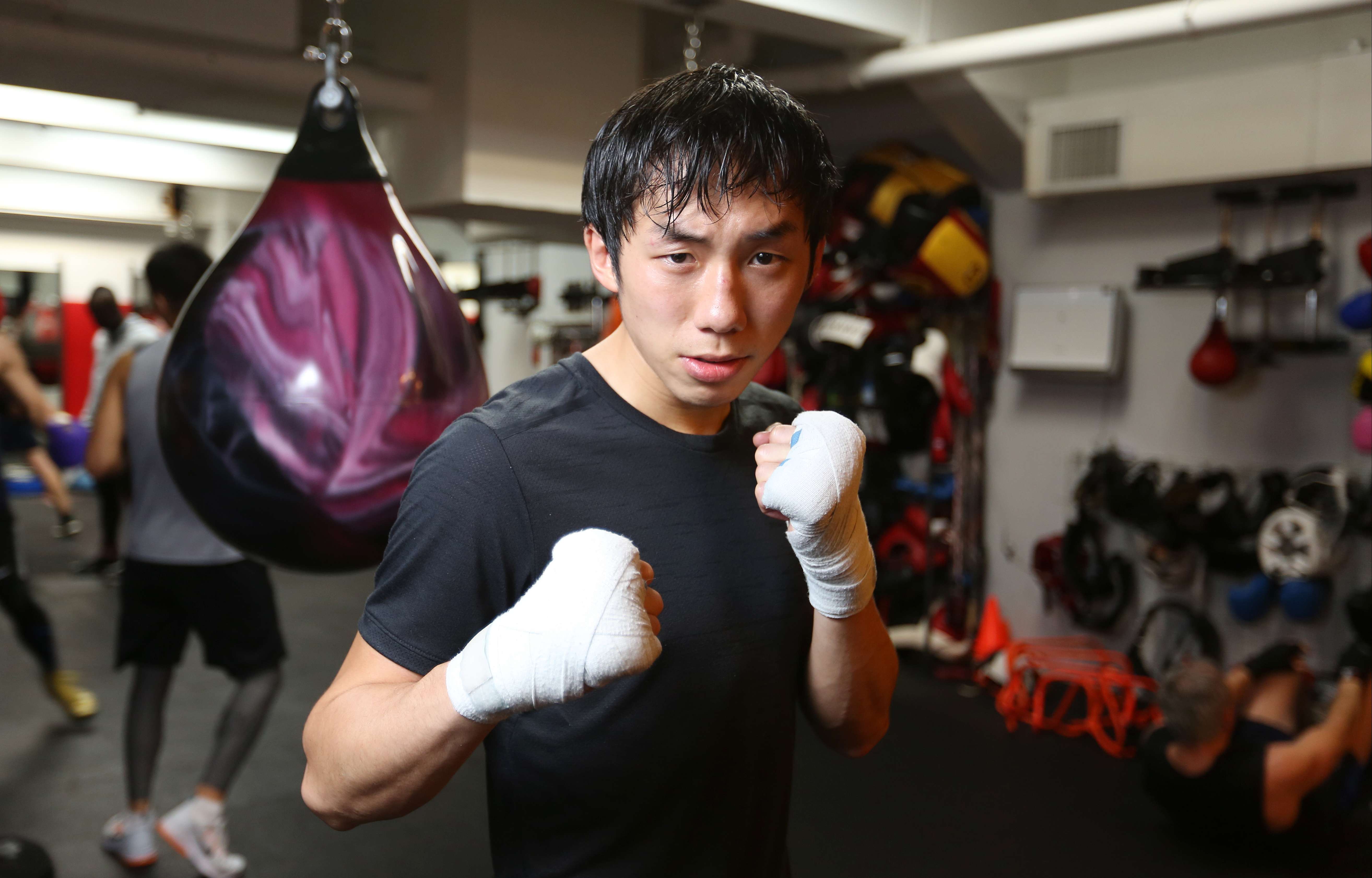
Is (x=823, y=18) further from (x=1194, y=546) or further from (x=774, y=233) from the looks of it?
(x=774, y=233)

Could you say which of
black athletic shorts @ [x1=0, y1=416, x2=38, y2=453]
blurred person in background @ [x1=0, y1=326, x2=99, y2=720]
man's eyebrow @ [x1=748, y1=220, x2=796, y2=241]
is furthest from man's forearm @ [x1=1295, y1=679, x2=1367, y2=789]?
black athletic shorts @ [x1=0, y1=416, x2=38, y2=453]

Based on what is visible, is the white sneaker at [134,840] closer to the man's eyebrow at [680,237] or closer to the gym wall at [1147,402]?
the man's eyebrow at [680,237]

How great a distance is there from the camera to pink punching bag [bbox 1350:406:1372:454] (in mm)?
3193

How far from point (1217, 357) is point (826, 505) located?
346 centimetres

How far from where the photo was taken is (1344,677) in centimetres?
315

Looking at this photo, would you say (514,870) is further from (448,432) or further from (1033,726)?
(1033,726)

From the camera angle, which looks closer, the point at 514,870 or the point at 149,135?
the point at 514,870

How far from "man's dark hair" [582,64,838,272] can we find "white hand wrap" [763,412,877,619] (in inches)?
8.7

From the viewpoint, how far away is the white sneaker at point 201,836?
8.66 ft

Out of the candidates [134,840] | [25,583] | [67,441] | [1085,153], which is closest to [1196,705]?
[1085,153]

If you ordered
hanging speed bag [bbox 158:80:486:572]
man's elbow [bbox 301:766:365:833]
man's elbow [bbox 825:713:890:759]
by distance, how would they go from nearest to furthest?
man's elbow [bbox 301:766:365:833] → man's elbow [bbox 825:713:890:759] → hanging speed bag [bbox 158:80:486:572]

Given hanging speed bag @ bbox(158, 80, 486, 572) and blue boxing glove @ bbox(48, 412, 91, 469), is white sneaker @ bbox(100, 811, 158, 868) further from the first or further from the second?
hanging speed bag @ bbox(158, 80, 486, 572)

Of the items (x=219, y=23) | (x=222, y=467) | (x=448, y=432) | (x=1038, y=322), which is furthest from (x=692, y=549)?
(x=1038, y=322)

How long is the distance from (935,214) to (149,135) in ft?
13.8
